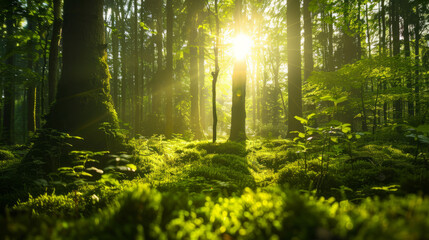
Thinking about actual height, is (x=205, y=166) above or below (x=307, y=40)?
below

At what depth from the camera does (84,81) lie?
471cm

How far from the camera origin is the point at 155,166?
177 inches

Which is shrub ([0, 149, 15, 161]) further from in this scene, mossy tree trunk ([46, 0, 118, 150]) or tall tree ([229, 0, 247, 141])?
tall tree ([229, 0, 247, 141])

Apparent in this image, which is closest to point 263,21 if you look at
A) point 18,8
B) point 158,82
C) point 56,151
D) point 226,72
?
point 226,72

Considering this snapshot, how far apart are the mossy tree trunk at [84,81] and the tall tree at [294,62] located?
754cm

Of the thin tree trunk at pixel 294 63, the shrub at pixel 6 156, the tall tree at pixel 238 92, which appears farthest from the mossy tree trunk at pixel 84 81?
the thin tree trunk at pixel 294 63

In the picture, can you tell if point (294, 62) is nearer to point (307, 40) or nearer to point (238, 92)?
point (238, 92)

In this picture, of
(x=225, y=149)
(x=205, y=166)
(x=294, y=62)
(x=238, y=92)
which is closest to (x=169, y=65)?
(x=238, y=92)

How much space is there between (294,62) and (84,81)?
8620 mm

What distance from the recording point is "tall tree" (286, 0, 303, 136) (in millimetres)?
8875

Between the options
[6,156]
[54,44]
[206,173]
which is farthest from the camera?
[54,44]

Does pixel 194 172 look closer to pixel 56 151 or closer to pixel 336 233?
pixel 56 151

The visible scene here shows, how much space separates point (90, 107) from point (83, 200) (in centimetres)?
289

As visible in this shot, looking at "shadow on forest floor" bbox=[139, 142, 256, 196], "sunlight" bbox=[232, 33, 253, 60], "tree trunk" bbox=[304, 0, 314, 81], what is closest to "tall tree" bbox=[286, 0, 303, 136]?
"sunlight" bbox=[232, 33, 253, 60]
